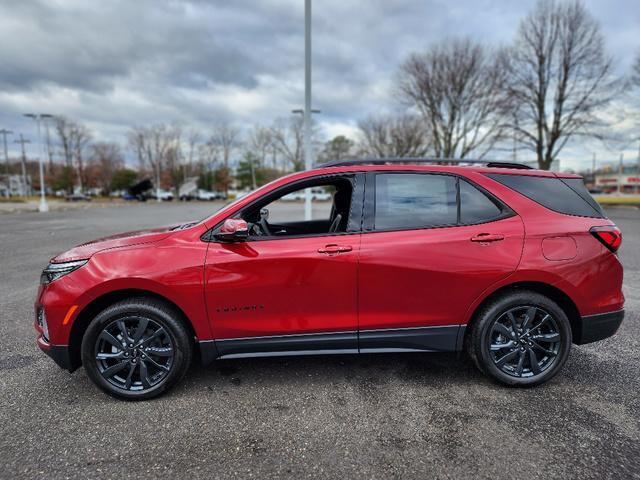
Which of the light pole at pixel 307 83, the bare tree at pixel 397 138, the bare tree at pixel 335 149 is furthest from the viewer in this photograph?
the bare tree at pixel 335 149

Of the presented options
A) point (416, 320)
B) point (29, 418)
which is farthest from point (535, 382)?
point (29, 418)

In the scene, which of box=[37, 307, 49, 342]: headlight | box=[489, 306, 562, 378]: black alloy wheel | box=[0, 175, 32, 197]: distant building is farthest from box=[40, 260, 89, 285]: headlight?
box=[0, 175, 32, 197]: distant building

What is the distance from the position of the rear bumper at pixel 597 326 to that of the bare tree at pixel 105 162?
7722 centimetres

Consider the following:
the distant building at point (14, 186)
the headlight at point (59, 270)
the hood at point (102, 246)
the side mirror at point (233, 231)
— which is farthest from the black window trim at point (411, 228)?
the distant building at point (14, 186)

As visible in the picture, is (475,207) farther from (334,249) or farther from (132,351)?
(132,351)

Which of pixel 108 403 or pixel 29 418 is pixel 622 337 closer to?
pixel 108 403

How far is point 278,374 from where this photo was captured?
123 inches

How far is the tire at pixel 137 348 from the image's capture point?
2.65m

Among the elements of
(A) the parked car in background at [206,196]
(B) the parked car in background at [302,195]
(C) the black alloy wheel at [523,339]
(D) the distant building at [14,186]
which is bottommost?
(C) the black alloy wheel at [523,339]

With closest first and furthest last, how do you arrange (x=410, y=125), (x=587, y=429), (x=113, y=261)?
1. (x=587, y=429)
2. (x=113, y=261)
3. (x=410, y=125)

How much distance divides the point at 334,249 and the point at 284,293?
489 millimetres

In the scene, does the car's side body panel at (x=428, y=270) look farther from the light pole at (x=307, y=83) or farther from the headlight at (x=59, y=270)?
the light pole at (x=307, y=83)

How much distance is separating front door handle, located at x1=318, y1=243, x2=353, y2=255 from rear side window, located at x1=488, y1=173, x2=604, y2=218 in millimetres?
1343

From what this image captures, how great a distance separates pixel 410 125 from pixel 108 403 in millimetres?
35618
